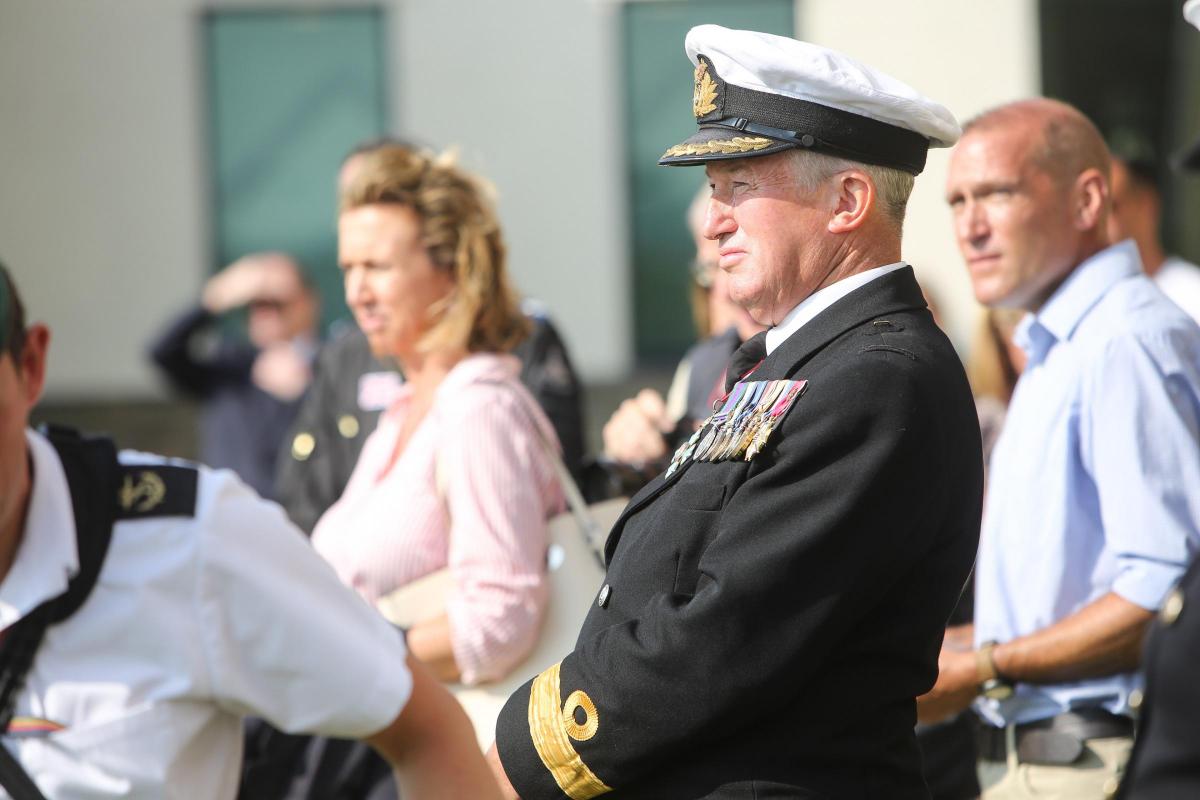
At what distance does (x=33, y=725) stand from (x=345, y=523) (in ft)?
5.20

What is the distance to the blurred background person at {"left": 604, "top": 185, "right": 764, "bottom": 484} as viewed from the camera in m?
3.60

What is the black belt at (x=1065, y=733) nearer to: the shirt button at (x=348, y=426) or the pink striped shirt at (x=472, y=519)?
the pink striped shirt at (x=472, y=519)

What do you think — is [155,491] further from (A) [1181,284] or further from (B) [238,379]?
(A) [1181,284]

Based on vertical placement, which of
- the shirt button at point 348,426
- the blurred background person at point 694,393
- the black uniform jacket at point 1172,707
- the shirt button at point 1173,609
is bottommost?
the shirt button at point 348,426

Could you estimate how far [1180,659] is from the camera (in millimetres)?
1331

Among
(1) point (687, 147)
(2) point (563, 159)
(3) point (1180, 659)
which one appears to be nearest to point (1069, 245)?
(1) point (687, 147)

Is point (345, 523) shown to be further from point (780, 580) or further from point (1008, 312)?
point (1008, 312)

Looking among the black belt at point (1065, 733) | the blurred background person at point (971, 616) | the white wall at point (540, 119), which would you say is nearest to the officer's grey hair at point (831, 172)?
the blurred background person at point (971, 616)

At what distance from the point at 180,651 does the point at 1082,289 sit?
1943mm

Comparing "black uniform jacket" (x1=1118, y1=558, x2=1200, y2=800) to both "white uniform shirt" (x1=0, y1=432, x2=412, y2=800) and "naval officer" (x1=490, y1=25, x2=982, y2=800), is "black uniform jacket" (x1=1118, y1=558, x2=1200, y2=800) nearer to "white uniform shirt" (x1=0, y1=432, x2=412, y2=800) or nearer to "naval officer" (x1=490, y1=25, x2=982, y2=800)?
"naval officer" (x1=490, y1=25, x2=982, y2=800)

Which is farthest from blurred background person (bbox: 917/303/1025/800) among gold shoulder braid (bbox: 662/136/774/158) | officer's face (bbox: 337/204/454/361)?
officer's face (bbox: 337/204/454/361)

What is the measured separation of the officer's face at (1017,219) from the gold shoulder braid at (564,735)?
148 centimetres

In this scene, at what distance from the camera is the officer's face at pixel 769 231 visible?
2.21 metres

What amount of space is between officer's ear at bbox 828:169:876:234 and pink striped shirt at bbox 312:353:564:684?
121 centimetres
